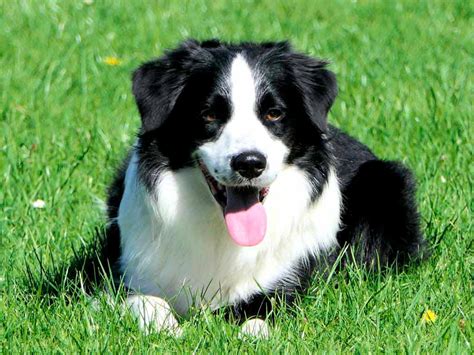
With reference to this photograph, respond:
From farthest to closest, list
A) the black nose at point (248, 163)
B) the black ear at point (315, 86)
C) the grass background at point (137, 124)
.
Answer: the black ear at point (315, 86)
the black nose at point (248, 163)
the grass background at point (137, 124)

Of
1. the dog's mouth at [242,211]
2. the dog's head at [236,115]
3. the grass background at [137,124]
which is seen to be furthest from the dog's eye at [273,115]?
the grass background at [137,124]

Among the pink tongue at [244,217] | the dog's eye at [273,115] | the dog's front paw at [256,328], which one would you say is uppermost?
the dog's eye at [273,115]

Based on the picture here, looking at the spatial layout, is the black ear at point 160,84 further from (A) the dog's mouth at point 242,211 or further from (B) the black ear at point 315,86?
(B) the black ear at point 315,86

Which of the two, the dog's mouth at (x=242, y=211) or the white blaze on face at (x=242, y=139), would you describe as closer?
the white blaze on face at (x=242, y=139)

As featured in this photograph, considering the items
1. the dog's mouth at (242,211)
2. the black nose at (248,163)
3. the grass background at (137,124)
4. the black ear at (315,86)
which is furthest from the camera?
the black ear at (315,86)

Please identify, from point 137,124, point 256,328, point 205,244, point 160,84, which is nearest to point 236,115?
point 160,84

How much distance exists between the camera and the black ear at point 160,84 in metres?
4.32

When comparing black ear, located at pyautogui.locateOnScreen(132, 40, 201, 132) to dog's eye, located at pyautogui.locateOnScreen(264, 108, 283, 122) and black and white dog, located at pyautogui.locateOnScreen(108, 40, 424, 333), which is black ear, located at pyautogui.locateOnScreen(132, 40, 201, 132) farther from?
dog's eye, located at pyautogui.locateOnScreen(264, 108, 283, 122)

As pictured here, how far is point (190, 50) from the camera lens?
4.45m

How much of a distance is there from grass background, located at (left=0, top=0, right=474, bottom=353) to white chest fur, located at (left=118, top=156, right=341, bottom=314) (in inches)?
10.1

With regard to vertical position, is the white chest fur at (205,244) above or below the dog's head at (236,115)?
below

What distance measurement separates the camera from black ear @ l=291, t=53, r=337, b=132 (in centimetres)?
438

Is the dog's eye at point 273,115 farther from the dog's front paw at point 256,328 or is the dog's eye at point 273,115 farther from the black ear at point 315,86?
the dog's front paw at point 256,328

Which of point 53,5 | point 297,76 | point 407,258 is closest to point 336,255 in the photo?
point 407,258
